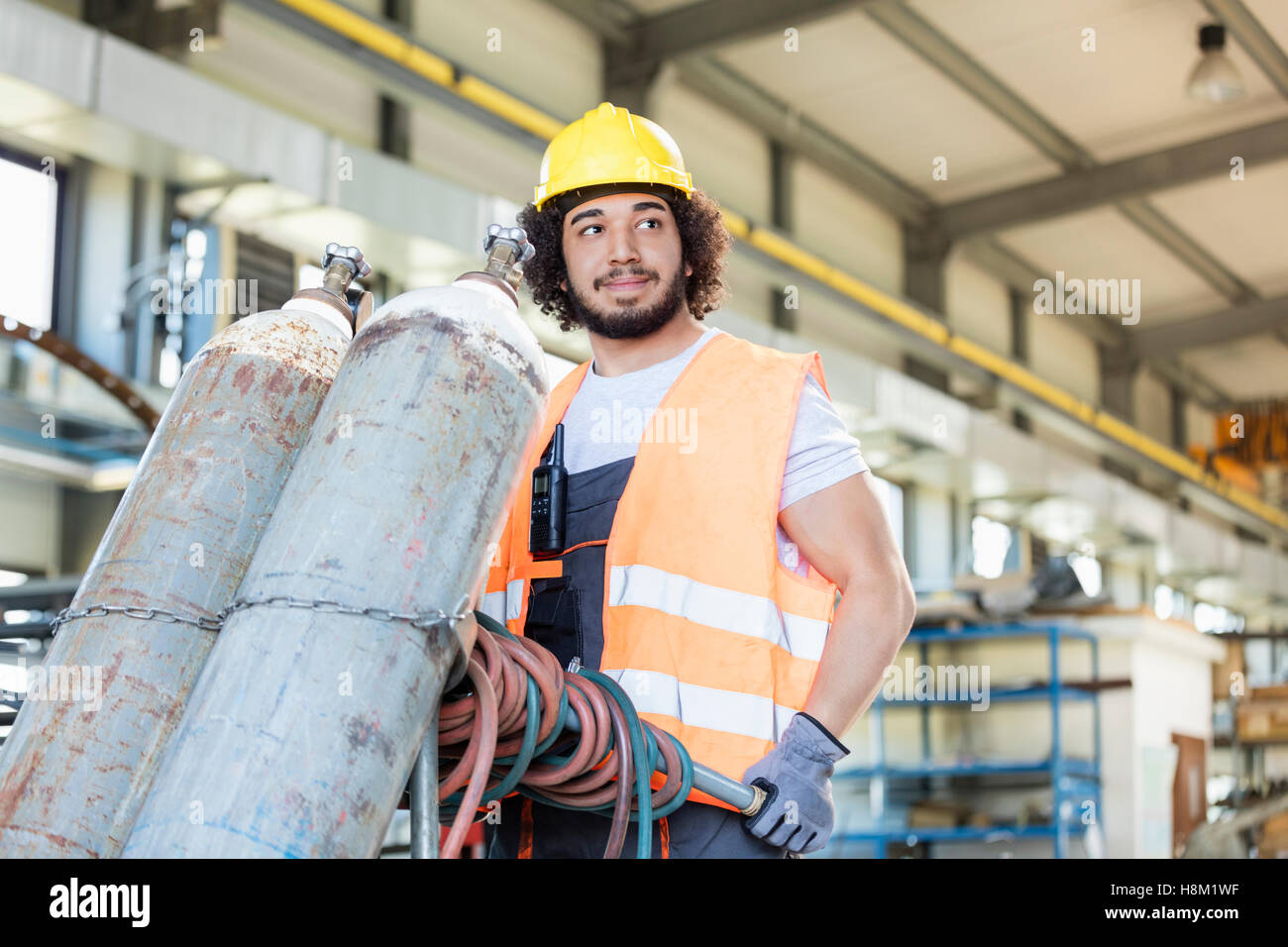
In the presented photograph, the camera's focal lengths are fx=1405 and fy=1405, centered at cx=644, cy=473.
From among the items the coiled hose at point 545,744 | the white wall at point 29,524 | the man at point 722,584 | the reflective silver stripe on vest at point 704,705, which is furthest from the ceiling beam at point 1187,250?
the coiled hose at point 545,744

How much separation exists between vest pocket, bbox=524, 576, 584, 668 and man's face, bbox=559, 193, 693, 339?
1.83 ft

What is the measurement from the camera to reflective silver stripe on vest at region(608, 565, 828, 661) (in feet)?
7.75

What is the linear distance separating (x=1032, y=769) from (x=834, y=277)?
4233mm

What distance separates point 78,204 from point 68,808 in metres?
6.33

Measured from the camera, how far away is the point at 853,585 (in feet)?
7.90

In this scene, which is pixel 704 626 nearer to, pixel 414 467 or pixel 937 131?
pixel 414 467

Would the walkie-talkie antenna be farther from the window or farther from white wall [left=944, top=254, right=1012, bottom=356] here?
white wall [left=944, top=254, right=1012, bottom=356]

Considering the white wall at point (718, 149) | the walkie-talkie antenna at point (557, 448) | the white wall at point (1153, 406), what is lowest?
the walkie-talkie antenna at point (557, 448)

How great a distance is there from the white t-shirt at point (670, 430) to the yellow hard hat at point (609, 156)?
13.6 inches

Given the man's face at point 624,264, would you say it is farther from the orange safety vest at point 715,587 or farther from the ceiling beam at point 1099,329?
the ceiling beam at point 1099,329

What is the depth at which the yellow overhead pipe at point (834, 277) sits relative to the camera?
759 centimetres

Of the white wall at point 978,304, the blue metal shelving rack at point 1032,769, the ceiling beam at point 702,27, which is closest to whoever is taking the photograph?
the blue metal shelving rack at point 1032,769

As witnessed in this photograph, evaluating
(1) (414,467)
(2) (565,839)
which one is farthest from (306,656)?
(2) (565,839)

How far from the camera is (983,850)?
400 inches
